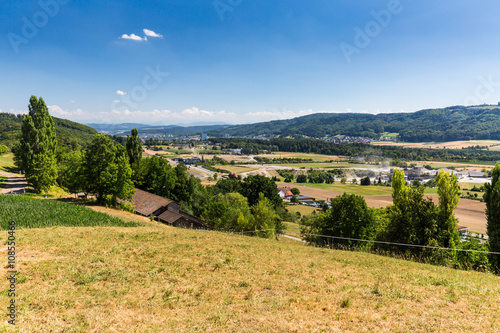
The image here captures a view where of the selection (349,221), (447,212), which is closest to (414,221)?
(447,212)

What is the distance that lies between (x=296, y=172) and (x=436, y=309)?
376ft

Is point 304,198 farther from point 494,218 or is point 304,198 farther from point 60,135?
point 60,135

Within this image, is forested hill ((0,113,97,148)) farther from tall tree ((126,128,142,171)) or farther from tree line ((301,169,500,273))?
tree line ((301,169,500,273))

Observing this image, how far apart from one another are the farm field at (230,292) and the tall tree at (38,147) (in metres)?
25.9

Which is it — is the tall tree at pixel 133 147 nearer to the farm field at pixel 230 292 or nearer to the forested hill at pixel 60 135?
the farm field at pixel 230 292

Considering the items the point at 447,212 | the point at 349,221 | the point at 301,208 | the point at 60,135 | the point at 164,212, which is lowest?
the point at 301,208

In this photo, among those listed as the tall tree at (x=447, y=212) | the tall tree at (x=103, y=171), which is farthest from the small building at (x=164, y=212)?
the tall tree at (x=447, y=212)

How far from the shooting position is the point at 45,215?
20.1 m

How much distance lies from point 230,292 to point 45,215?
64.4 ft

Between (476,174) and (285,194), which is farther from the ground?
(476,174)

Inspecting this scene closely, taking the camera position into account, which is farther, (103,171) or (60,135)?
(60,135)

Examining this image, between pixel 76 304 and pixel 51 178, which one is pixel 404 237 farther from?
pixel 51 178

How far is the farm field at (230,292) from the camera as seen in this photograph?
6.57 meters

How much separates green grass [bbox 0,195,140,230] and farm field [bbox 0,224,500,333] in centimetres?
639
